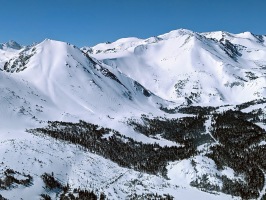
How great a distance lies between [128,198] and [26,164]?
157ft

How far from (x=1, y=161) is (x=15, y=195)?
1321 inches

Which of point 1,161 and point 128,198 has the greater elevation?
point 1,161

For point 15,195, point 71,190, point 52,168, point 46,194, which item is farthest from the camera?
point 52,168

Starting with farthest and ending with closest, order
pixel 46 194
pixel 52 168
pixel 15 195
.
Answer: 1. pixel 52 168
2. pixel 46 194
3. pixel 15 195

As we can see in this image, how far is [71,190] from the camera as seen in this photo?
17762 centimetres

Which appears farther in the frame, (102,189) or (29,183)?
(102,189)

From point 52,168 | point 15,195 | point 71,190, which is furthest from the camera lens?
point 52,168

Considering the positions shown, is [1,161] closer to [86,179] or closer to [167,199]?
[86,179]

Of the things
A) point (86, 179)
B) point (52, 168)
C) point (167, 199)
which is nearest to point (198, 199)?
point (167, 199)

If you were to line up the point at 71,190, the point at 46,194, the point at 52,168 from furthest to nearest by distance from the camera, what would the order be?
the point at 52,168 → the point at 71,190 → the point at 46,194

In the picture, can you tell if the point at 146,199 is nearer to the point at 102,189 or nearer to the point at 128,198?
the point at 128,198

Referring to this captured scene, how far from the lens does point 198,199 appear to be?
199m

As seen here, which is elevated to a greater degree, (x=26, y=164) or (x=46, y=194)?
(x=26, y=164)

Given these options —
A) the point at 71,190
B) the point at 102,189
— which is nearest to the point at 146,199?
the point at 102,189
